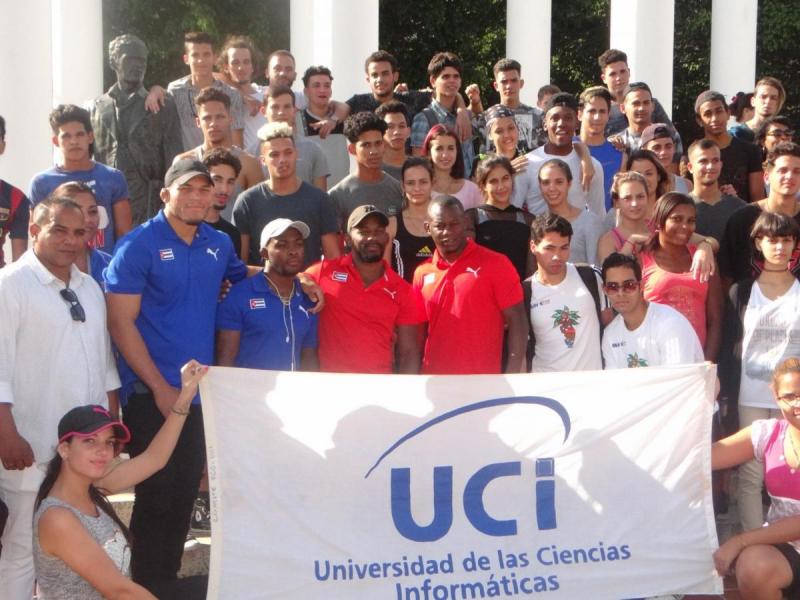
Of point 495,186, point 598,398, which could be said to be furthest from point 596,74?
point 598,398

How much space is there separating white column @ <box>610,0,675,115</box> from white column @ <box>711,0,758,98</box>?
191 cm

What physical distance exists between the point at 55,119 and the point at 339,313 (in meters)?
2.40

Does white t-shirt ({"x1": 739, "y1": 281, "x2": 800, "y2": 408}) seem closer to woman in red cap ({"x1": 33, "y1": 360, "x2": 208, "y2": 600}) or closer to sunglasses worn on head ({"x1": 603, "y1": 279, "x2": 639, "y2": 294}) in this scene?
sunglasses worn on head ({"x1": 603, "y1": 279, "x2": 639, "y2": 294})

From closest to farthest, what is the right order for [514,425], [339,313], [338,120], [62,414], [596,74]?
[62,414] < [514,425] < [339,313] < [338,120] < [596,74]

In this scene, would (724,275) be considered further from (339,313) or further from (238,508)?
(238,508)

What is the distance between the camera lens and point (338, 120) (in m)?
10.6

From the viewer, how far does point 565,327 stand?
7.45m

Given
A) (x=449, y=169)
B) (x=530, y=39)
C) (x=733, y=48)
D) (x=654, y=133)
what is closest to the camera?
(x=449, y=169)

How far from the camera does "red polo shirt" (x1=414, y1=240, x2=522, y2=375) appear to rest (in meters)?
7.37

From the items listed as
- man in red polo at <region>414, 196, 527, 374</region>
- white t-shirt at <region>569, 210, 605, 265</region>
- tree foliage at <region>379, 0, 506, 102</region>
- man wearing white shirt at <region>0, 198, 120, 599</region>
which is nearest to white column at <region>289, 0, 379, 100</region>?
white t-shirt at <region>569, 210, 605, 265</region>

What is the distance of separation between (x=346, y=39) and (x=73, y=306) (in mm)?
8018

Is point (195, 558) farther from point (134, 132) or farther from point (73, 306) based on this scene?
point (134, 132)

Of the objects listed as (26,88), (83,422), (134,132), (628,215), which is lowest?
(83,422)

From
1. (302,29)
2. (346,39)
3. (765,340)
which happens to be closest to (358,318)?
(765,340)
